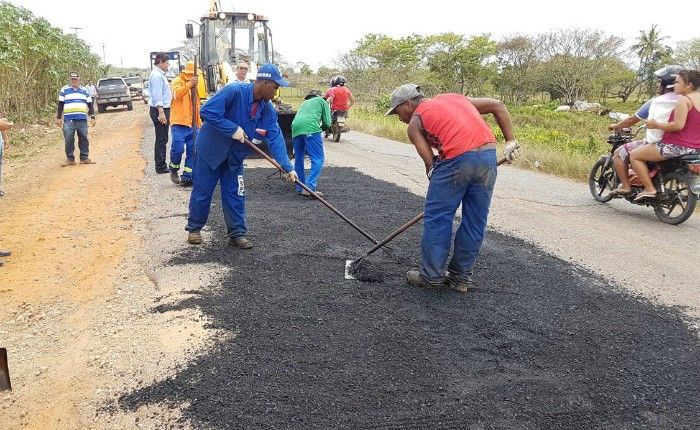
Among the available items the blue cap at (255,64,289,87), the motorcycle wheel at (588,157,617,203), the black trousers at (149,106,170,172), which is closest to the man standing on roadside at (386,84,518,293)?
the blue cap at (255,64,289,87)

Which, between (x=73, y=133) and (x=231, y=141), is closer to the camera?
(x=231, y=141)

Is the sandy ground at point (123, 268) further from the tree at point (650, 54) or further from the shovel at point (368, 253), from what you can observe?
the tree at point (650, 54)

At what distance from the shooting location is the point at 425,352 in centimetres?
299

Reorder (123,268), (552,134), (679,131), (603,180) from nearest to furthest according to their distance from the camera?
1. (123,268)
2. (679,131)
3. (603,180)
4. (552,134)

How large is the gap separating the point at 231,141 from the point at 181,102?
311cm

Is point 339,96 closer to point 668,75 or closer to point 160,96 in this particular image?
point 160,96

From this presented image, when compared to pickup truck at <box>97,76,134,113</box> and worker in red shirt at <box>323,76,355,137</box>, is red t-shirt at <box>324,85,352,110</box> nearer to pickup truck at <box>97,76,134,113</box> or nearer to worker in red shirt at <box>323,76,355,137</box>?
worker in red shirt at <box>323,76,355,137</box>

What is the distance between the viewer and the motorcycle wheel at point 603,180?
6.88m

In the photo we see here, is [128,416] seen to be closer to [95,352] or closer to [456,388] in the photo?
[95,352]

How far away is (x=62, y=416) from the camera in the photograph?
2453 millimetres

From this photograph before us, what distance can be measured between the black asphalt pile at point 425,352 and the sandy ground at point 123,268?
0.19 m

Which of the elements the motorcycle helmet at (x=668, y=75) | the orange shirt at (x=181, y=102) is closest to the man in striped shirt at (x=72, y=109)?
the orange shirt at (x=181, y=102)

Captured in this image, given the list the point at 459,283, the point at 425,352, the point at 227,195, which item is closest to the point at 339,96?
the point at 227,195

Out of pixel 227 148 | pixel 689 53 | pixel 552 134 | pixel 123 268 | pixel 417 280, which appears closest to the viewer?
pixel 417 280
